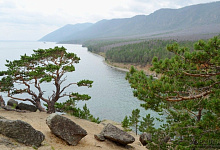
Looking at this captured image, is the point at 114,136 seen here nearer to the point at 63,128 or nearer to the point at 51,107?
the point at 63,128

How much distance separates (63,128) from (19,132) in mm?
2952

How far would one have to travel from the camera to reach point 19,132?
933 centimetres

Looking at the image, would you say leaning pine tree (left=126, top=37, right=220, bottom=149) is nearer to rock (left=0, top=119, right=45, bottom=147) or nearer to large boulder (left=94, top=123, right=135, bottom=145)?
large boulder (left=94, top=123, right=135, bottom=145)

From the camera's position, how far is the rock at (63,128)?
459 inches

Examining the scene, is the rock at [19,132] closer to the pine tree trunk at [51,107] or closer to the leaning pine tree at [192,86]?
the leaning pine tree at [192,86]

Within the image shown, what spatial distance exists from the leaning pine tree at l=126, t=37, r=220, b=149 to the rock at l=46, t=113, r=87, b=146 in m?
4.87

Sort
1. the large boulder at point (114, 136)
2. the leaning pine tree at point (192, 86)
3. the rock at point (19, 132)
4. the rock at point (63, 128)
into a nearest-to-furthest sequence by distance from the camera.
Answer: the leaning pine tree at point (192, 86) < the rock at point (19, 132) < the rock at point (63, 128) < the large boulder at point (114, 136)

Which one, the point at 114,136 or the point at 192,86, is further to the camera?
the point at 114,136

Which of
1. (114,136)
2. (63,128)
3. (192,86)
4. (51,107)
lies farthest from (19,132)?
(51,107)

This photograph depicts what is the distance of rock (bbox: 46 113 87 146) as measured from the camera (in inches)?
459

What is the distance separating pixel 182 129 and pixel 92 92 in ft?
119

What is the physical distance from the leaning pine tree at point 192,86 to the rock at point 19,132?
551 centimetres

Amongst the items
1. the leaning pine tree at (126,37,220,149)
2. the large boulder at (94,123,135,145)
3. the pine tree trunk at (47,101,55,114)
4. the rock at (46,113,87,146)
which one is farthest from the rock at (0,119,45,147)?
the pine tree trunk at (47,101,55,114)

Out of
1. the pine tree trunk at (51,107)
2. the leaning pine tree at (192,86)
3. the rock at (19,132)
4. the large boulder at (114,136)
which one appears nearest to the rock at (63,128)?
the rock at (19,132)
